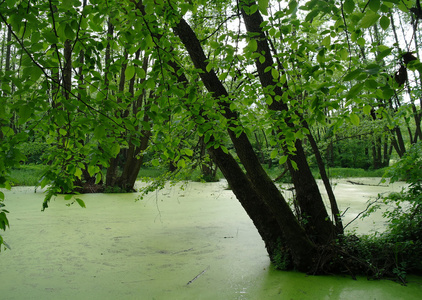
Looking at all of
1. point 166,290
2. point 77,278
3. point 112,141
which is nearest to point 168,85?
point 112,141

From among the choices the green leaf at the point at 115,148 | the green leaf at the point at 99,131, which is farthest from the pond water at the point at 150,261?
the green leaf at the point at 99,131

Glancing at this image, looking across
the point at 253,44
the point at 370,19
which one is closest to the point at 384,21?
the point at 370,19

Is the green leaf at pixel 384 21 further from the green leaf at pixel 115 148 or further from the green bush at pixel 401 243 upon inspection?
the green bush at pixel 401 243

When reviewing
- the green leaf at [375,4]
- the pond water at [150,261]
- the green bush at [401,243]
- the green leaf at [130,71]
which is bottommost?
the pond water at [150,261]

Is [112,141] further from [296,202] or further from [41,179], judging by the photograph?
[296,202]

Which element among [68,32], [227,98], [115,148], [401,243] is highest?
[68,32]

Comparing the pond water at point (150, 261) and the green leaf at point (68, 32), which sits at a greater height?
the green leaf at point (68, 32)

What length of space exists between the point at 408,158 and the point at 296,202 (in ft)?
3.06

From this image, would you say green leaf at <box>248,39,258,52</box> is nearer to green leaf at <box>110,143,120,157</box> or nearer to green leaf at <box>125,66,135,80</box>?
green leaf at <box>125,66,135,80</box>

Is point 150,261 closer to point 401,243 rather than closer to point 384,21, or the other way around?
point 401,243

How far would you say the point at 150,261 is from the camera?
2930 mm

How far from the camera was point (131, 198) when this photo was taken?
646cm

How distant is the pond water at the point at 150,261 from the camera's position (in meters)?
2.23

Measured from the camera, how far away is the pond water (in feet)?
7.31
